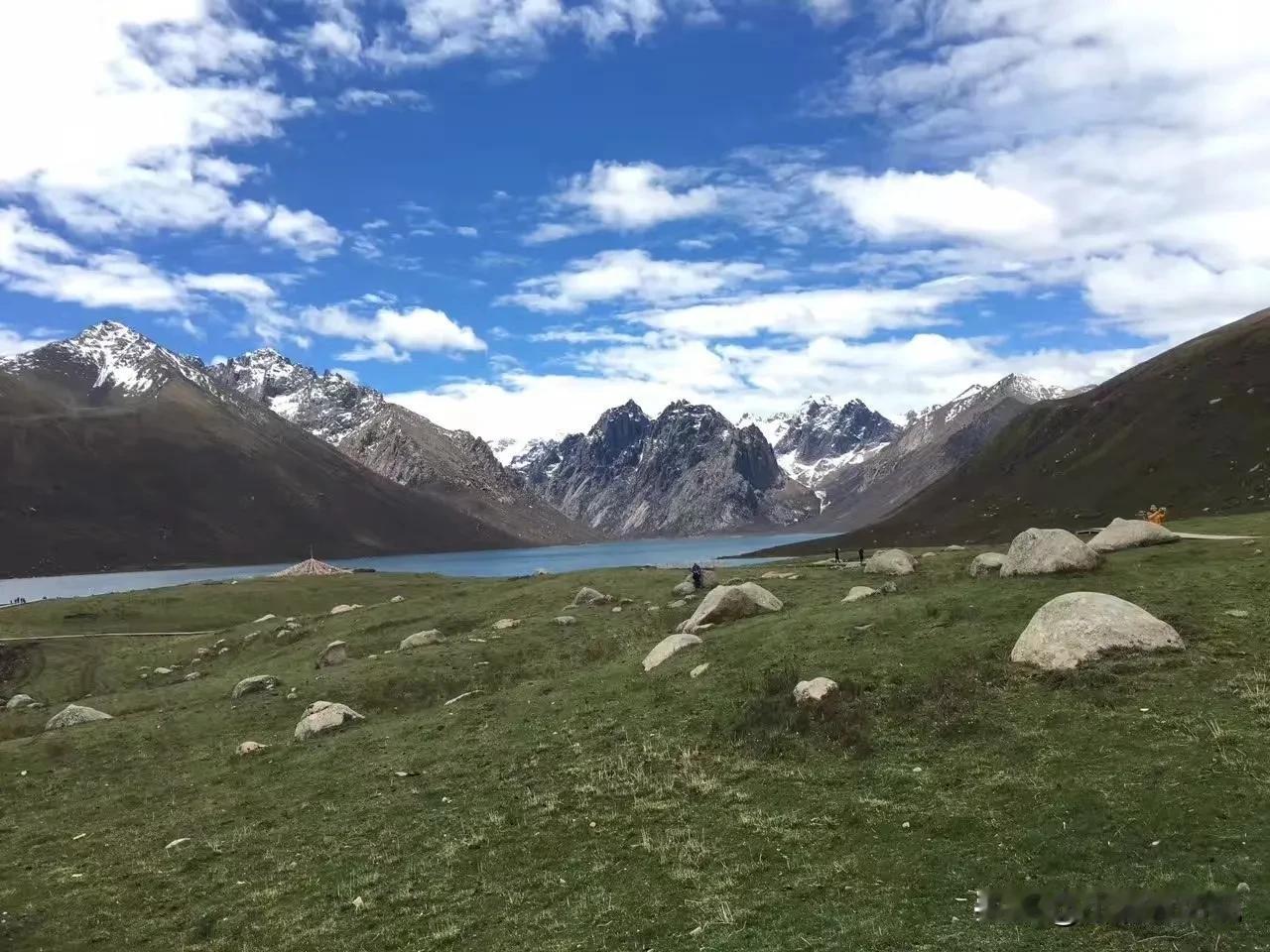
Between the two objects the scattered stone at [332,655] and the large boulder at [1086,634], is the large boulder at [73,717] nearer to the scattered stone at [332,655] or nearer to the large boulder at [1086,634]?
the scattered stone at [332,655]

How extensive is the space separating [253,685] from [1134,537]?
5268 cm

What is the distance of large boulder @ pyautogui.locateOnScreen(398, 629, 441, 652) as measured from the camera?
2168 inches

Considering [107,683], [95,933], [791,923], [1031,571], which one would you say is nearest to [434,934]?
[791,923]

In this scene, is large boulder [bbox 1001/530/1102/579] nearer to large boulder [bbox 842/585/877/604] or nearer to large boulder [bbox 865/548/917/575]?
large boulder [bbox 842/585/877/604]

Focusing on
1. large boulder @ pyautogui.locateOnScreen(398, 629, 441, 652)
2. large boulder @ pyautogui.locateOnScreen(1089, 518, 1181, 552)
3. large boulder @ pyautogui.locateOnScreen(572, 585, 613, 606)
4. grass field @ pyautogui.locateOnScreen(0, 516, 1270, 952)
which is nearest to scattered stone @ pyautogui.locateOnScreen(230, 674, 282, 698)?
grass field @ pyautogui.locateOnScreen(0, 516, 1270, 952)

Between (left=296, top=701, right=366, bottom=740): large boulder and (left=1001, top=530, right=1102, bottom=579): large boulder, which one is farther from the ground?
(left=1001, top=530, right=1102, bottom=579): large boulder

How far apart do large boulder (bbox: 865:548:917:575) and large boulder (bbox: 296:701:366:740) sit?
35.4 metres

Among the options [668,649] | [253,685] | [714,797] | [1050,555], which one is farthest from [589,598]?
[714,797]

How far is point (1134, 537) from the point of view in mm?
43938

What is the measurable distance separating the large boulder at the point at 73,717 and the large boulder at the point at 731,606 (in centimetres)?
3523

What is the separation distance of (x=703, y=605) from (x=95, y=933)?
3119 centimetres

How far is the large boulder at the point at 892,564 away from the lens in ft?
180

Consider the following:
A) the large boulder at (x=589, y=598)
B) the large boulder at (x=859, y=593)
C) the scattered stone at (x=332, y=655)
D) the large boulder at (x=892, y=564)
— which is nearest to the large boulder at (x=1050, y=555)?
the large boulder at (x=859, y=593)

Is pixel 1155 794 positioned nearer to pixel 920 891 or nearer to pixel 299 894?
pixel 920 891
